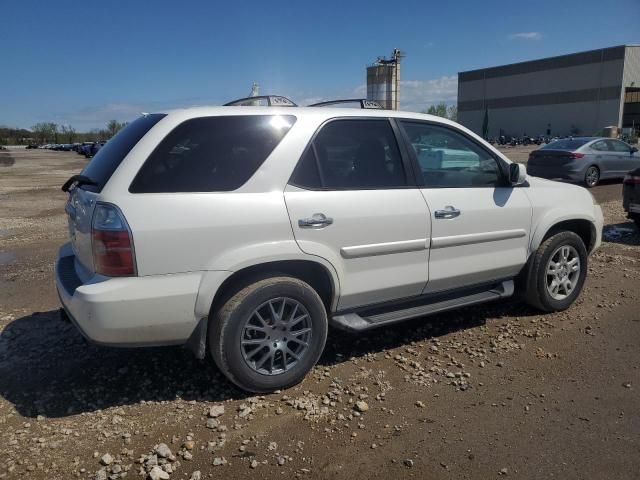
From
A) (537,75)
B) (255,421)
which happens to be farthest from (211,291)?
(537,75)

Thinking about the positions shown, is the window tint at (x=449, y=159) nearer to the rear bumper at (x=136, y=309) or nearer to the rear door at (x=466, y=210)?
the rear door at (x=466, y=210)

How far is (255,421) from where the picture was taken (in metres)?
3.18

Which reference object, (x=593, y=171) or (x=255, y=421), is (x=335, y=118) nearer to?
(x=255, y=421)

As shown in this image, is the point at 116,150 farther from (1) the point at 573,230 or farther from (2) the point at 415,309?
(1) the point at 573,230

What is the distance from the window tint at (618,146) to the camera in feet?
52.0

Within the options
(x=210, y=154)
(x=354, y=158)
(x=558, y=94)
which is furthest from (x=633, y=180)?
(x=558, y=94)

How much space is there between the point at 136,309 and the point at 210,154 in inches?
40.5

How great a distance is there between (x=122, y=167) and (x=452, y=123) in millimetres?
2602

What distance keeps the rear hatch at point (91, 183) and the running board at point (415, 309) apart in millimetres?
1691

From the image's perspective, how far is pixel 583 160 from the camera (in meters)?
14.9

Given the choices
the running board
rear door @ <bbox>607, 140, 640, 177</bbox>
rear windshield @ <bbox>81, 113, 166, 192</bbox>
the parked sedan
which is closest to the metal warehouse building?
rear door @ <bbox>607, 140, 640, 177</bbox>

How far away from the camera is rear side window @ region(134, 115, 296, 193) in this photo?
3.08 m

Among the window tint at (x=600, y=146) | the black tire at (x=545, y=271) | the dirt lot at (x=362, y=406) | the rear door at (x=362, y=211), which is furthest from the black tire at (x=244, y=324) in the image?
the window tint at (x=600, y=146)

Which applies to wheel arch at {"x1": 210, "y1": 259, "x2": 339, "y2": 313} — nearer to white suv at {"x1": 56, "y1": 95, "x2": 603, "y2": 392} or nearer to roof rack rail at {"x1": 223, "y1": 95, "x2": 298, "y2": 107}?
white suv at {"x1": 56, "y1": 95, "x2": 603, "y2": 392}
